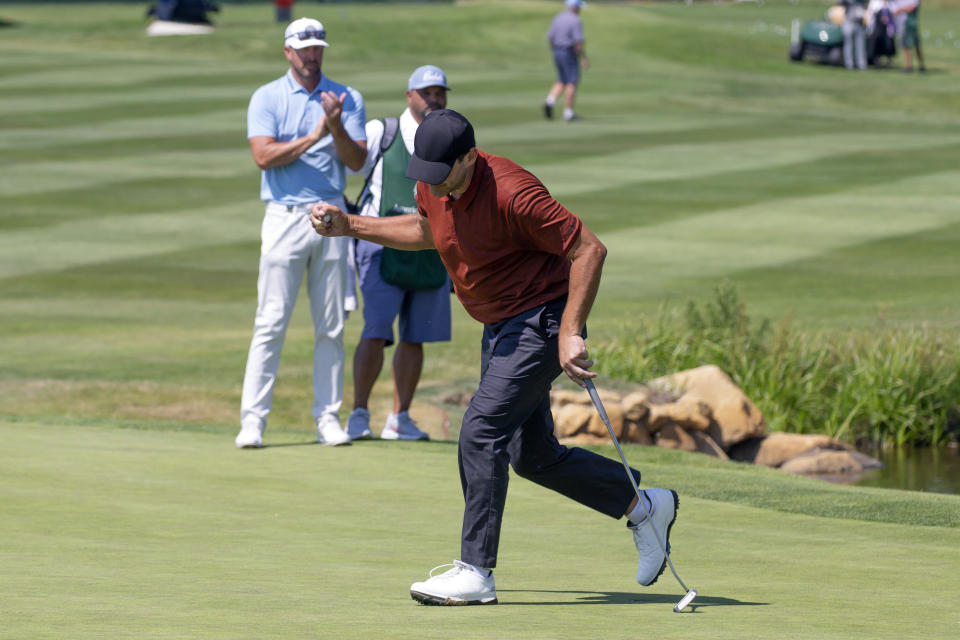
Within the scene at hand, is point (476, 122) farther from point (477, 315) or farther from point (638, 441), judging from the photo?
point (477, 315)

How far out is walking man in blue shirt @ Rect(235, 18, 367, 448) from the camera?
9.17m

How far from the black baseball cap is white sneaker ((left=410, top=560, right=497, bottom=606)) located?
1.37 metres

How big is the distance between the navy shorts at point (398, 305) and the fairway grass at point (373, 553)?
0.72 meters

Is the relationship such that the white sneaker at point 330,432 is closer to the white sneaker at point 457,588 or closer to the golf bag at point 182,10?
the white sneaker at point 457,588

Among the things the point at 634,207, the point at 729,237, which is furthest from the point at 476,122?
the point at 729,237

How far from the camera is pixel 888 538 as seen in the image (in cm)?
735

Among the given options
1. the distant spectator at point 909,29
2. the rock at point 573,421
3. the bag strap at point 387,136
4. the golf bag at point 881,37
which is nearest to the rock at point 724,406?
the rock at point 573,421

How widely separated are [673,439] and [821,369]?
216cm

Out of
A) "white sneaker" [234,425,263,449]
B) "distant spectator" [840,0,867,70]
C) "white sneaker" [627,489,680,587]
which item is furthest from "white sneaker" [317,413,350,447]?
"distant spectator" [840,0,867,70]

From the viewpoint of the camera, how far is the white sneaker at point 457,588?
18.3ft

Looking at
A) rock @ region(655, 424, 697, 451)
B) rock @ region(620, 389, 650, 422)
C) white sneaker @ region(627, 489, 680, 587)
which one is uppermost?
white sneaker @ region(627, 489, 680, 587)

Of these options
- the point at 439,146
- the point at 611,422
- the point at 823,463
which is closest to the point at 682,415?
the point at 611,422

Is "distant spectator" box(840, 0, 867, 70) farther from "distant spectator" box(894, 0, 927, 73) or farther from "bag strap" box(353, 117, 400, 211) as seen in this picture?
"bag strap" box(353, 117, 400, 211)

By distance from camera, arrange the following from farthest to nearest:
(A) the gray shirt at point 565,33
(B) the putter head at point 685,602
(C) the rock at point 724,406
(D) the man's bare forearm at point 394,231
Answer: (A) the gray shirt at point 565,33 → (C) the rock at point 724,406 → (D) the man's bare forearm at point 394,231 → (B) the putter head at point 685,602
